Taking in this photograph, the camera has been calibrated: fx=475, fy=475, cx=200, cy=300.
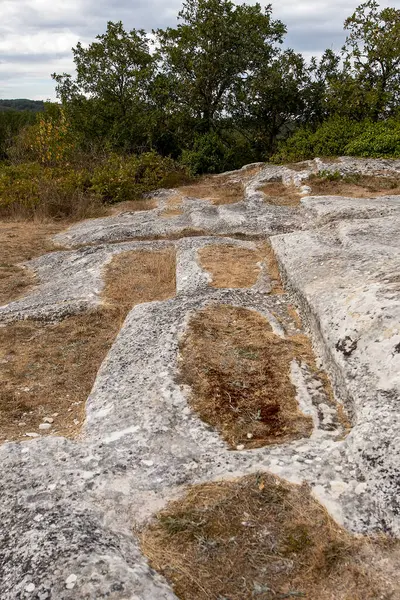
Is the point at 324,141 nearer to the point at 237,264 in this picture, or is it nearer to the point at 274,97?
the point at 274,97

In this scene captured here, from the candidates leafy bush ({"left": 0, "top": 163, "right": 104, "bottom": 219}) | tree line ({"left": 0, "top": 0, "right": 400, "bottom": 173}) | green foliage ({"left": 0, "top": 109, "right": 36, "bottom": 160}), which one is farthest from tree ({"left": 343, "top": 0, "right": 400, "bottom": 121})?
green foliage ({"left": 0, "top": 109, "right": 36, "bottom": 160})

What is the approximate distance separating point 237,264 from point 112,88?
64.9 feet

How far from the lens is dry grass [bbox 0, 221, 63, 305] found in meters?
12.2

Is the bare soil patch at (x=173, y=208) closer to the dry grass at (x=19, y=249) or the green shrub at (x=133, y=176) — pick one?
the green shrub at (x=133, y=176)

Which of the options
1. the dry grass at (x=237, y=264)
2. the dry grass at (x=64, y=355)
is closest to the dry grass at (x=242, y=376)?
the dry grass at (x=237, y=264)

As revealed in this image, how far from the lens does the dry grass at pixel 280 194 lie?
17000 mm

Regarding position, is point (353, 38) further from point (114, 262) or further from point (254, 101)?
point (114, 262)

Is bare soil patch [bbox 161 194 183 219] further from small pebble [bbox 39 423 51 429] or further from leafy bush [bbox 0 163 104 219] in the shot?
small pebble [bbox 39 423 51 429]

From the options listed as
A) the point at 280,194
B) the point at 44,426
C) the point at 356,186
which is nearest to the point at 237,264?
the point at 44,426

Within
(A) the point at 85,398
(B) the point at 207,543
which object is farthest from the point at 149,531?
(A) the point at 85,398

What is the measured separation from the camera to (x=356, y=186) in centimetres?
1738

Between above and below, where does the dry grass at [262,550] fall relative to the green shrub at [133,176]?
below

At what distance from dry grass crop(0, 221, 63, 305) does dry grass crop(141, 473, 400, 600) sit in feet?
28.4

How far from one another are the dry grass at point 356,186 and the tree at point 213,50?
1111 cm
